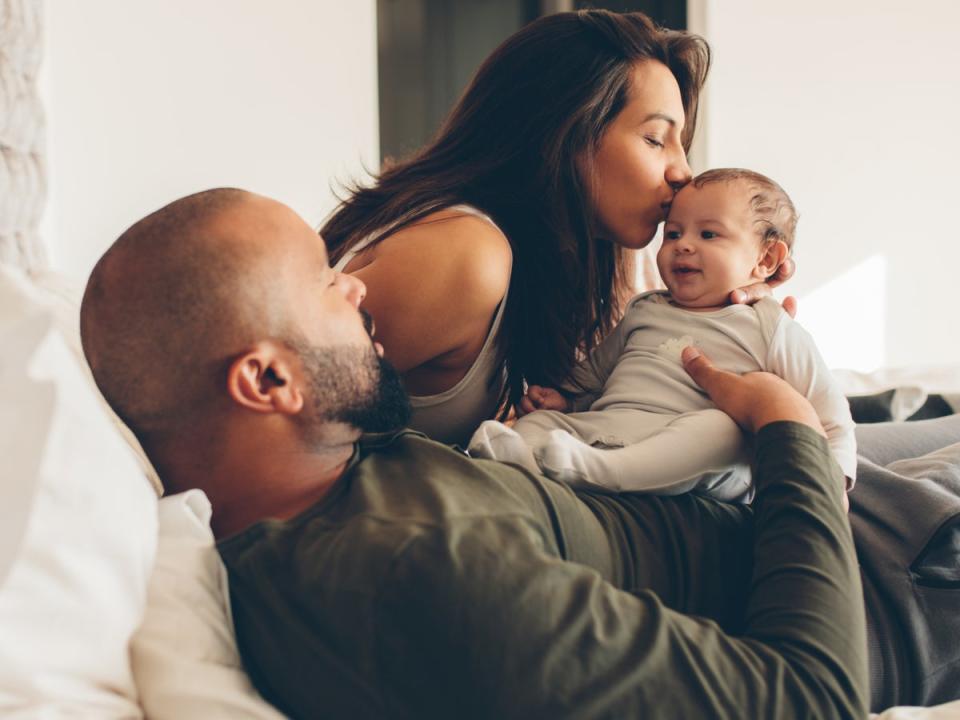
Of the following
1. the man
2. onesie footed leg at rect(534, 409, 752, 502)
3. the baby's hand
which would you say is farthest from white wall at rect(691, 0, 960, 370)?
the man

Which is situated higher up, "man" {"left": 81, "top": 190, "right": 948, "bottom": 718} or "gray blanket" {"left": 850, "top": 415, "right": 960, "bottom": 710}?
"man" {"left": 81, "top": 190, "right": 948, "bottom": 718}

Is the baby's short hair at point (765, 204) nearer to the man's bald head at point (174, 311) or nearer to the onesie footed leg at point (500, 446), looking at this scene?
the onesie footed leg at point (500, 446)

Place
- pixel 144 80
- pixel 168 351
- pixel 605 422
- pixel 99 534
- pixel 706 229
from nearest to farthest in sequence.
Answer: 1. pixel 99 534
2. pixel 168 351
3. pixel 605 422
4. pixel 706 229
5. pixel 144 80

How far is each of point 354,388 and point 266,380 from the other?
0.09m

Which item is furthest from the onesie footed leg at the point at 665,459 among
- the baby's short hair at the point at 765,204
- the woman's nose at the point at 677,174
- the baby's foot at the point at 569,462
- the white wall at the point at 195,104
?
the white wall at the point at 195,104

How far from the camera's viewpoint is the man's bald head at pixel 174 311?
0.86 m

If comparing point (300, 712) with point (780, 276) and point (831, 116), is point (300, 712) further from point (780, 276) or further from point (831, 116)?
point (831, 116)

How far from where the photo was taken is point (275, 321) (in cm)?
89

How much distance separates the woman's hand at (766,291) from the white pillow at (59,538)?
85cm

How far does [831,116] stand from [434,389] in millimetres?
3160

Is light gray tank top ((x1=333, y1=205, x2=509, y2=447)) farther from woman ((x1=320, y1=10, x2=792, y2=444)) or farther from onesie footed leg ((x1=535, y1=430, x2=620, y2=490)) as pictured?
onesie footed leg ((x1=535, y1=430, x2=620, y2=490))

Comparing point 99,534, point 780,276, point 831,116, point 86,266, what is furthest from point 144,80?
point 831,116

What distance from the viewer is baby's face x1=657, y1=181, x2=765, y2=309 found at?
1366 mm

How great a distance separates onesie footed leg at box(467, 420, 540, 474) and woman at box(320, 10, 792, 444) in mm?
232
